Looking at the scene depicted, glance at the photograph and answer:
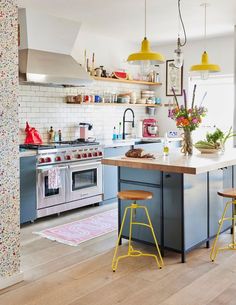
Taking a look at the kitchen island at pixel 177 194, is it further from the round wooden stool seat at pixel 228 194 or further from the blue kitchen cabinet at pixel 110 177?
the blue kitchen cabinet at pixel 110 177

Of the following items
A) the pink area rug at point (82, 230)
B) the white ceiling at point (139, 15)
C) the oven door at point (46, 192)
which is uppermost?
the white ceiling at point (139, 15)

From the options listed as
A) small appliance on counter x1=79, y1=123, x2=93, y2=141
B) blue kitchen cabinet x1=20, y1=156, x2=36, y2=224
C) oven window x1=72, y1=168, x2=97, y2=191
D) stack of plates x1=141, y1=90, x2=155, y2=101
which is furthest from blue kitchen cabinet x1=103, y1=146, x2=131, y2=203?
stack of plates x1=141, y1=90, x2=155, y2=101

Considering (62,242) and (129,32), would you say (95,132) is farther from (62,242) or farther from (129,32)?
(62,242)

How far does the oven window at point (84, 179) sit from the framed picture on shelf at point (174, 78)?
2.74m

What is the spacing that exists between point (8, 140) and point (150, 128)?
480cm

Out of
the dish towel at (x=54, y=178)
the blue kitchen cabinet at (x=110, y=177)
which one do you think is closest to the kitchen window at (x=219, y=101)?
the blue kitchen cabinet at (x=110, y=177)

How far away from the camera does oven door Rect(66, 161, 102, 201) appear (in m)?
5.67

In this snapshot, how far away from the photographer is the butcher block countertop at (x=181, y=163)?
3.54m

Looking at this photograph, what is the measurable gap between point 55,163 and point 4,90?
2.29m

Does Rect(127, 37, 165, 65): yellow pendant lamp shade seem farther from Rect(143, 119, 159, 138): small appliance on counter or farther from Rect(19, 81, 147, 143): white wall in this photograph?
Rect(143, 119, 159, 138): small appliance on counter

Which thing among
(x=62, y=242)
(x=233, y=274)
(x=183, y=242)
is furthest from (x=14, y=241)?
(x=233, y=274)

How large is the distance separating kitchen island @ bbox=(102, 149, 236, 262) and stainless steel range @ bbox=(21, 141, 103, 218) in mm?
1382

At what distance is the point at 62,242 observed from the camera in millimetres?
4477

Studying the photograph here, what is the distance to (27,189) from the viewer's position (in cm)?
507
